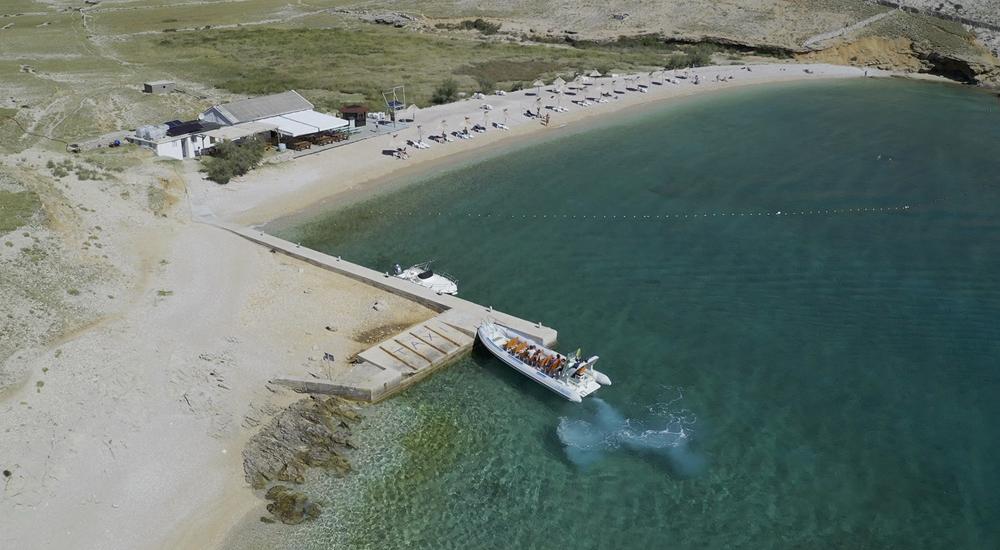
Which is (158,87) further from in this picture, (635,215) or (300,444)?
(300,444)

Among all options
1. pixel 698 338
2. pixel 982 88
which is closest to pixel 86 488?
pixel 698 338

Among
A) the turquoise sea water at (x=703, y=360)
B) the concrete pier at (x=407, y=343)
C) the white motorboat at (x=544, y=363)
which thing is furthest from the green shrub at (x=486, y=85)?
the white motorboat at (x=544, y=363)

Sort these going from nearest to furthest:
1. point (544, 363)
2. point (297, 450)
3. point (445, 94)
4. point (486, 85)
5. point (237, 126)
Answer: point (297, 450), point (544, 363), point (237, 126), point (445, 94), point (486, 85)

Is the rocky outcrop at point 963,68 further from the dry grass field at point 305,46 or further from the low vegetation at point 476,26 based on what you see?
the low vegetation at point 476,26

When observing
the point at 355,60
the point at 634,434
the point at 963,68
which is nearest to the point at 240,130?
the point at 355,60

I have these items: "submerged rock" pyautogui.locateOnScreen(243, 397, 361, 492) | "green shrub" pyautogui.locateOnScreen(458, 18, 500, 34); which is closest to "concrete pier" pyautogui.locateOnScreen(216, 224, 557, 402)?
"submerged rock" pyautogui.locateOnScreen(243, 397, 361, 492)
